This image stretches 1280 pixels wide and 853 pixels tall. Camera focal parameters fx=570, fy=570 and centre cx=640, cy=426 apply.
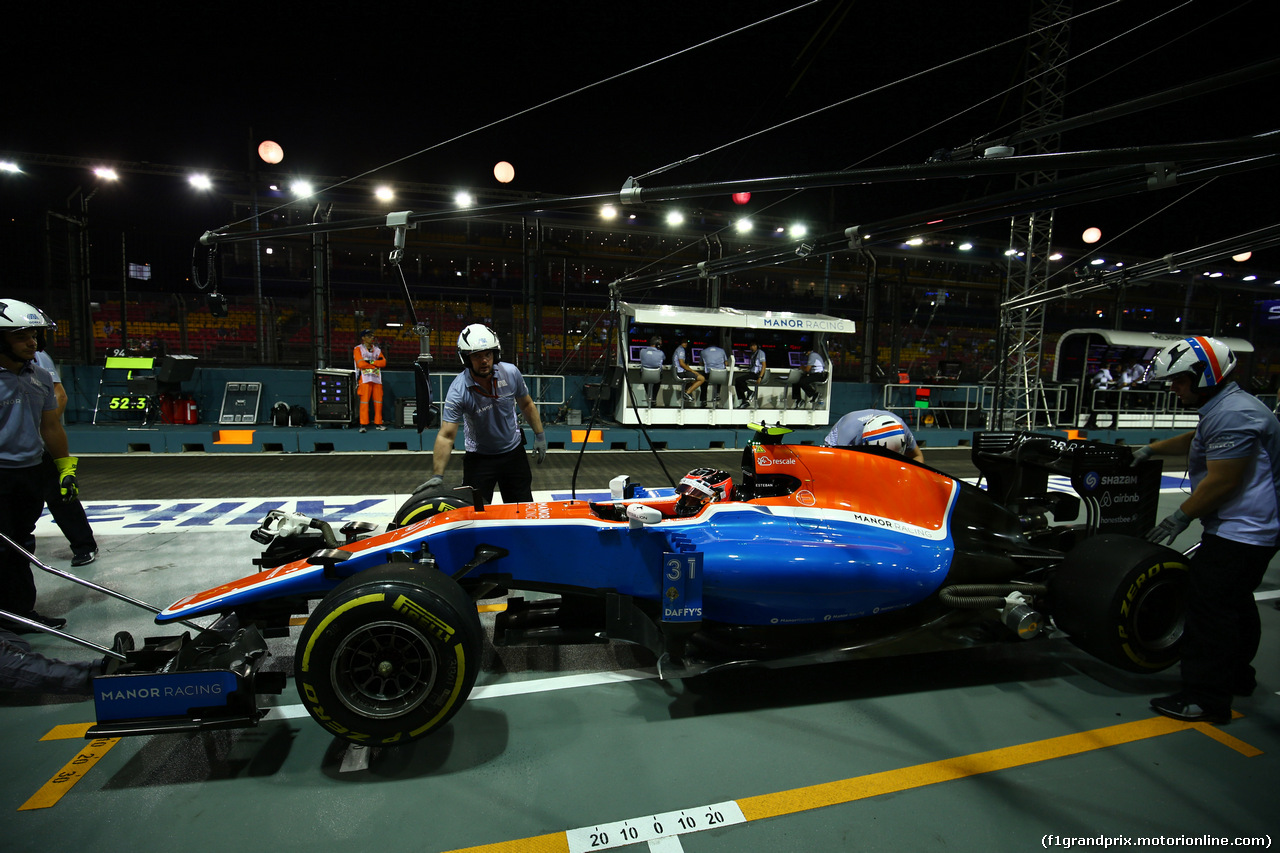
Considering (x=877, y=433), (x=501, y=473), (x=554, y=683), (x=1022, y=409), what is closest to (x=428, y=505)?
(x=501, y=473)

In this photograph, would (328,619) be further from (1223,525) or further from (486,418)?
(1223,525)

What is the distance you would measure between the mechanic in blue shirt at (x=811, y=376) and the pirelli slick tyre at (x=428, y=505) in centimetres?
1106

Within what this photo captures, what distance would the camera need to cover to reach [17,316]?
327 cm

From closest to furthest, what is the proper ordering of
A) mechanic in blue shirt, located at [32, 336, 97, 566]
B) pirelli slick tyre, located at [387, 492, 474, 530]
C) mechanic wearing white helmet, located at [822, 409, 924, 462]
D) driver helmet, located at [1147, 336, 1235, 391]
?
driver helmet, located at [1147, 336, 1235, 391] → pirelli slick tyre, located at [387, 492, 474, 530] → mechanic in blue shirt, located at [32, 336, 97, 566] → mechanic wearing white helmet, located at [822, 409, 924, 462]

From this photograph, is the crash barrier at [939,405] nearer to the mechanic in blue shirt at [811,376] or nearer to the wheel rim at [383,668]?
the mechanic in blue shirt at [811,376]

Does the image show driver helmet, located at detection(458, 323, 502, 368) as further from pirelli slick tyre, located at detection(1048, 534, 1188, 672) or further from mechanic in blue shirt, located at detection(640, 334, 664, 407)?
mechanic in blue shirt, located at detection(640, 334, 664, 407)

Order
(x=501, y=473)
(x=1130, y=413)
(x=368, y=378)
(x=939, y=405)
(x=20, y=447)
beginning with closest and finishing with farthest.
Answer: (x=20, y=447) < (x=501, y=473) < (x=368, y=378) < (x=939, y=405) < (x=1130, y=413)

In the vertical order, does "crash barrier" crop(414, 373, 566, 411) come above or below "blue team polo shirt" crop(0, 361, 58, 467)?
above

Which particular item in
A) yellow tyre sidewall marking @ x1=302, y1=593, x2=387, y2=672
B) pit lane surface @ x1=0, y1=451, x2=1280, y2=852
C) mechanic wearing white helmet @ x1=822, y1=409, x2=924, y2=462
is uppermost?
mechanic wearing white helmet @ x1=822, y1=409, x2=924, y2=462

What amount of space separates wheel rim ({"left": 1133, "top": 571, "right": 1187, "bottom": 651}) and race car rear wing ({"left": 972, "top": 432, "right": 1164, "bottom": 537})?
2.13ft

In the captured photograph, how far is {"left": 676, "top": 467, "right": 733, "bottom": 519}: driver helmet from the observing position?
322 cm

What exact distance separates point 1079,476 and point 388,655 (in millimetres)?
4004

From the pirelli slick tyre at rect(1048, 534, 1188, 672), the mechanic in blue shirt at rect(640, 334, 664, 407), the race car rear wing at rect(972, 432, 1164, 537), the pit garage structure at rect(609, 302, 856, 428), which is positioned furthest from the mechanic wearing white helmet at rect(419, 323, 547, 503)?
the mechanic in blue shirt at rect(640, 334, 664, 407)

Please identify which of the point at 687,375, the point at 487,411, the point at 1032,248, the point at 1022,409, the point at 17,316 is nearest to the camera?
the point at 17,316
